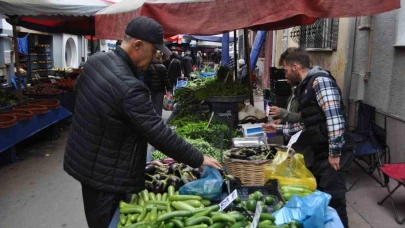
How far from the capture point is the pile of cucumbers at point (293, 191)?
2621mm

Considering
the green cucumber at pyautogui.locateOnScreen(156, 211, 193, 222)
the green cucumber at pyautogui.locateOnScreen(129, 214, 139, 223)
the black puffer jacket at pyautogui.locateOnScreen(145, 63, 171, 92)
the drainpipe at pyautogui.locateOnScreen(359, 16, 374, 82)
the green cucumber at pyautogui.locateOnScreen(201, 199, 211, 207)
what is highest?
the drainpipe at pyautogui.locateOnScreen(359, 16, 374, 82)

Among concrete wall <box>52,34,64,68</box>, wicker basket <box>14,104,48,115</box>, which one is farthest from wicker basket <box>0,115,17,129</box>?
concrete wall <box>52,34,64,68</box>

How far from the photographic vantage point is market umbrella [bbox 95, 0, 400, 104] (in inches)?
130

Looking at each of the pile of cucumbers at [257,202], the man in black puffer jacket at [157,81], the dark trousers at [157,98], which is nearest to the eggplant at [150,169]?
the pile of cucumbers at [257,202]

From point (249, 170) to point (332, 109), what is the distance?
2.82 feet

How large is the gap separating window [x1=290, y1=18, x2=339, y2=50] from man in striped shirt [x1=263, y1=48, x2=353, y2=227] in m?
3.91

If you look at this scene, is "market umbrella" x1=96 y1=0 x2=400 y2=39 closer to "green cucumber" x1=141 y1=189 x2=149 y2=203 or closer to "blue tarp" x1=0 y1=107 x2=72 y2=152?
"green cucumber" x1=141 y1=189 x2=149 y2=203

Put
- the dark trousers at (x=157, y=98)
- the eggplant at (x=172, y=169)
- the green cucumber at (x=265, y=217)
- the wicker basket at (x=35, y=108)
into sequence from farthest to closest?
the dark trousers at (x=157, y=98)
the wicker basket at (x=35, y=108)
the eggplant at (x=172, y=169)
the green cucumber at (x=265, y=217)

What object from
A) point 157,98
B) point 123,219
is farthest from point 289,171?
point 157,98

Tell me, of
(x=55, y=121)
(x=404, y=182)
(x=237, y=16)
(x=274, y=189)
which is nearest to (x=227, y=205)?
(x=274, y=189)

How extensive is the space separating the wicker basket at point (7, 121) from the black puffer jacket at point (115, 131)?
419cm

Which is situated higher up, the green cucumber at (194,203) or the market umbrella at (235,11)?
the market umbrella at (235,11)

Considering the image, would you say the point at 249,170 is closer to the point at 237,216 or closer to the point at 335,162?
the point at 335,162

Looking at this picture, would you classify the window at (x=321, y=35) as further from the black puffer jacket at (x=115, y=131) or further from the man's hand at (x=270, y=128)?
the black puffer jacket at (x=115, y=131)
